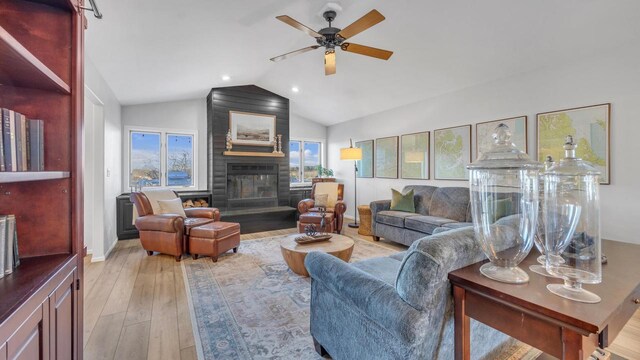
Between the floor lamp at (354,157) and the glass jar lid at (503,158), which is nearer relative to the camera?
the glass jar lid at (503,158)

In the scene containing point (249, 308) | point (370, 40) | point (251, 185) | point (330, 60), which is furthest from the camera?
point (251, 185)

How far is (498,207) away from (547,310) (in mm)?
415

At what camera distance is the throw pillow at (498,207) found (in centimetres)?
112

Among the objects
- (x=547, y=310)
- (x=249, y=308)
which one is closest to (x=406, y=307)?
(x=547, y=310)

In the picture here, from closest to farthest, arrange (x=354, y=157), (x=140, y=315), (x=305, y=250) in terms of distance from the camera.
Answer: (x=140, y=315), (x=305, y=250), (x=354, y=157)

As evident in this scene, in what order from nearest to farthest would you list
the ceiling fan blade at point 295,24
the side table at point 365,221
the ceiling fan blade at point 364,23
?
the ceiling fan blade at point 364,23 → the ceiling fan blade at point 295,24 → the side table at point 365,221

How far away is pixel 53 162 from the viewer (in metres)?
1.20

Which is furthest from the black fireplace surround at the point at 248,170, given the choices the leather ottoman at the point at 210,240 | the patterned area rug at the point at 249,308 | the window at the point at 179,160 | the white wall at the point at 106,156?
the patterned area rug at the point at 249,308

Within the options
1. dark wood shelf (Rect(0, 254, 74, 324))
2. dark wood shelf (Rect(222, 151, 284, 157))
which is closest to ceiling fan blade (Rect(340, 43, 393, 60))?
dark wood shelf (Rect(0, 254, 74, 324))

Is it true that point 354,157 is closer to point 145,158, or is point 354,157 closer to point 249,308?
point 249,308

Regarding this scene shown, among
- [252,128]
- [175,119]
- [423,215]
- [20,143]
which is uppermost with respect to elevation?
[175,119]

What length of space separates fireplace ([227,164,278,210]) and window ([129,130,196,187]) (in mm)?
865

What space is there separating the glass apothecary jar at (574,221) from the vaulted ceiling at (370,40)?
7.44ft

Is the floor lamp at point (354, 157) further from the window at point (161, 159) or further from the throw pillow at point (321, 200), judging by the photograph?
the window at point (161, 159)
